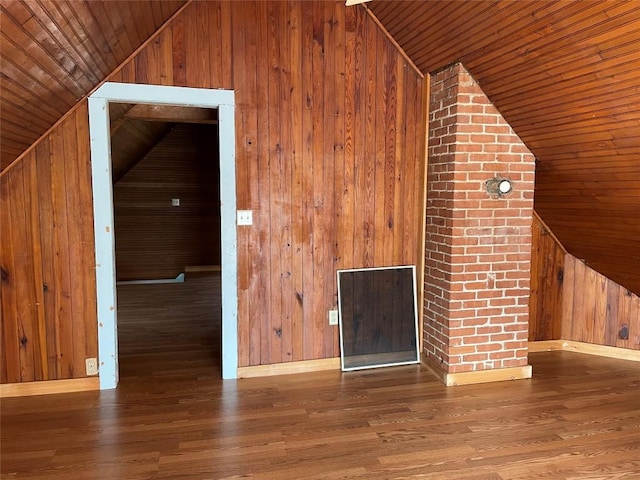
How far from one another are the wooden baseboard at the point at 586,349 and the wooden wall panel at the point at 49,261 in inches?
137

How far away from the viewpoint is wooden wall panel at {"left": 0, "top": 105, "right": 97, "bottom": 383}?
263 centimetres

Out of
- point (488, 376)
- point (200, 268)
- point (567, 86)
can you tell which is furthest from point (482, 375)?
point (200, 268)

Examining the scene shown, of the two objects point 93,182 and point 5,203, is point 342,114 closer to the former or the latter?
point 93,182

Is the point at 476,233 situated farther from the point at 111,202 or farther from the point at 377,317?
the point at 111,202

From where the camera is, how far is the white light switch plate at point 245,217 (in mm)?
2953

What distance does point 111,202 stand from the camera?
2.79 m

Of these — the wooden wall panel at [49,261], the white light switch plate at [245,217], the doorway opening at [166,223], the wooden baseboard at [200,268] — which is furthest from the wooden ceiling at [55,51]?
the wooden baseboard at [200,268]

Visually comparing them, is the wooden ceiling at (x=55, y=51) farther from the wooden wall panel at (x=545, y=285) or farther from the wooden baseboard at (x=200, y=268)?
the wooden baseboard at (x=200, y=268)

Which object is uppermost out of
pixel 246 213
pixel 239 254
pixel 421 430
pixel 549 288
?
pixel 246 213

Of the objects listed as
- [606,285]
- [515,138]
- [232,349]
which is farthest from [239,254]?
[606,285]

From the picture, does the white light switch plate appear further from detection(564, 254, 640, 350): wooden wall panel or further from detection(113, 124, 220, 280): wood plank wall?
detection(113, 124, 220, 280): wood plank wall

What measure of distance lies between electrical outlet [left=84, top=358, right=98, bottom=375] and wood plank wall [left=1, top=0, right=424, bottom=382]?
5cm

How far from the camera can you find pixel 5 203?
2.60 metres

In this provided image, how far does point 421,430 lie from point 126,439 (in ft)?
5.23
